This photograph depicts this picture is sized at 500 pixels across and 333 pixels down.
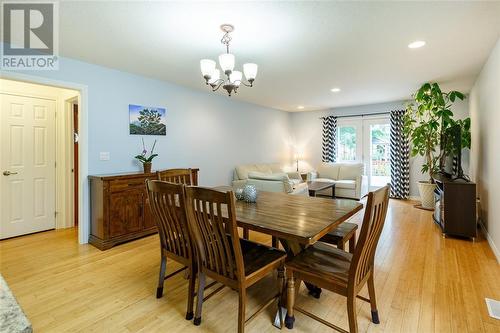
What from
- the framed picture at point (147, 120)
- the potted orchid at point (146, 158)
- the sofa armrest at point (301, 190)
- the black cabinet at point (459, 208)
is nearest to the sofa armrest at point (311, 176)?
the sofa armrest at point (301, 190)

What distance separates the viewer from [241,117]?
602cm

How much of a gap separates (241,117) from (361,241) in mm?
4873

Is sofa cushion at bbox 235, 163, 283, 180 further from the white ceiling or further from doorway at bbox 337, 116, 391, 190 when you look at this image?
the white ceiling

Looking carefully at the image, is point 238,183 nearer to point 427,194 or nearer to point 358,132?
point 358,132

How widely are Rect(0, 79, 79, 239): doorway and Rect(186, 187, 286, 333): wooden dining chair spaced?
11.1 ft

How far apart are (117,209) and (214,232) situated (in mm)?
2235

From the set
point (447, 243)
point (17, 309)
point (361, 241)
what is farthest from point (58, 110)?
point (447, 243)

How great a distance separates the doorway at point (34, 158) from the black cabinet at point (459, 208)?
5472 mm

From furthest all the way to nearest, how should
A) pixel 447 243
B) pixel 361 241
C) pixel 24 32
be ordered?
1. pixel 447 243
2. pixel 24 32
3. pixel 361 241

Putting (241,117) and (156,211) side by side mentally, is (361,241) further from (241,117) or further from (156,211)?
(241,117)

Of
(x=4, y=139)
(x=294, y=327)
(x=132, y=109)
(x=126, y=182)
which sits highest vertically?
(x=132, y=109)

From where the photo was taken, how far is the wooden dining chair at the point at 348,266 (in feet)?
4.92

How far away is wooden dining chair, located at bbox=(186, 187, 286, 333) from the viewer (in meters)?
1.54

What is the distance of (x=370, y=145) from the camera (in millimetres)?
6664
